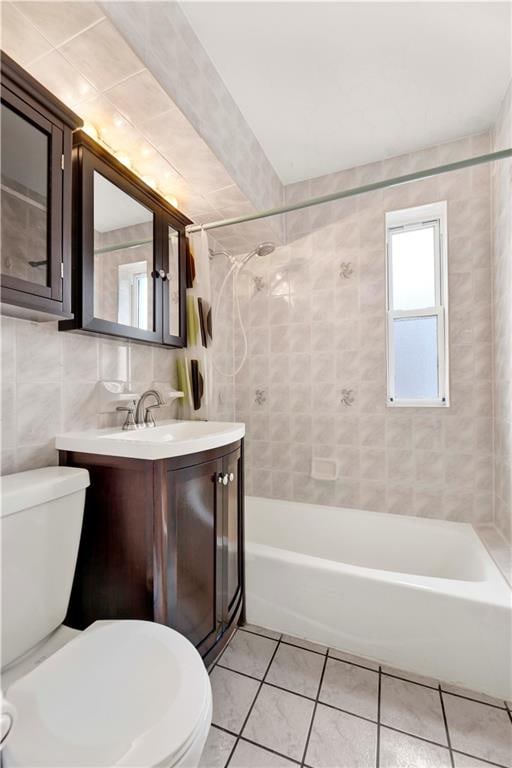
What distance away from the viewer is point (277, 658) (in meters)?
1.41

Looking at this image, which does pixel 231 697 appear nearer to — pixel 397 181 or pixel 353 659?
pixel 353 659

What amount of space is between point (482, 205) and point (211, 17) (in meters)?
1.59

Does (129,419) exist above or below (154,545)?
above

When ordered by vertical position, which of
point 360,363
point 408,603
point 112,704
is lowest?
point 408,603

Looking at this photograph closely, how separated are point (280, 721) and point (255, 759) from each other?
0.47 ft

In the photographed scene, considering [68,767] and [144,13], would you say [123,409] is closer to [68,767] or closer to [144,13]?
[68,767]

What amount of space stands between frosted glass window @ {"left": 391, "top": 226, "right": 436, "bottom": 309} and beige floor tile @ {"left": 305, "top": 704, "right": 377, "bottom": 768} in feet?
A: 6.45

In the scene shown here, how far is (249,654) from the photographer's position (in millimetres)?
1434

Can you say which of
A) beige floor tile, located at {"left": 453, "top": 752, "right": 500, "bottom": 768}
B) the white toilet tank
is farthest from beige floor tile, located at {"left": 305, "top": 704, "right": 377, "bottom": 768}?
the white toilet tank

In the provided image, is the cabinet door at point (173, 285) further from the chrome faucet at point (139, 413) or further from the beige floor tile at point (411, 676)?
the beige floor tile at point (411, 676)

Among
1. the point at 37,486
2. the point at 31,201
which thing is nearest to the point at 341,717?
the point at 37,486

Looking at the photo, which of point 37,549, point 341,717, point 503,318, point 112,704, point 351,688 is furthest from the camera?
point 503,318

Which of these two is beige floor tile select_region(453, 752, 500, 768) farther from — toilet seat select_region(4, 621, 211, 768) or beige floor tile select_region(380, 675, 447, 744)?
toilet seat select_region(4, 621, 211, 768)

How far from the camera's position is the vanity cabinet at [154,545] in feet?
3.47
